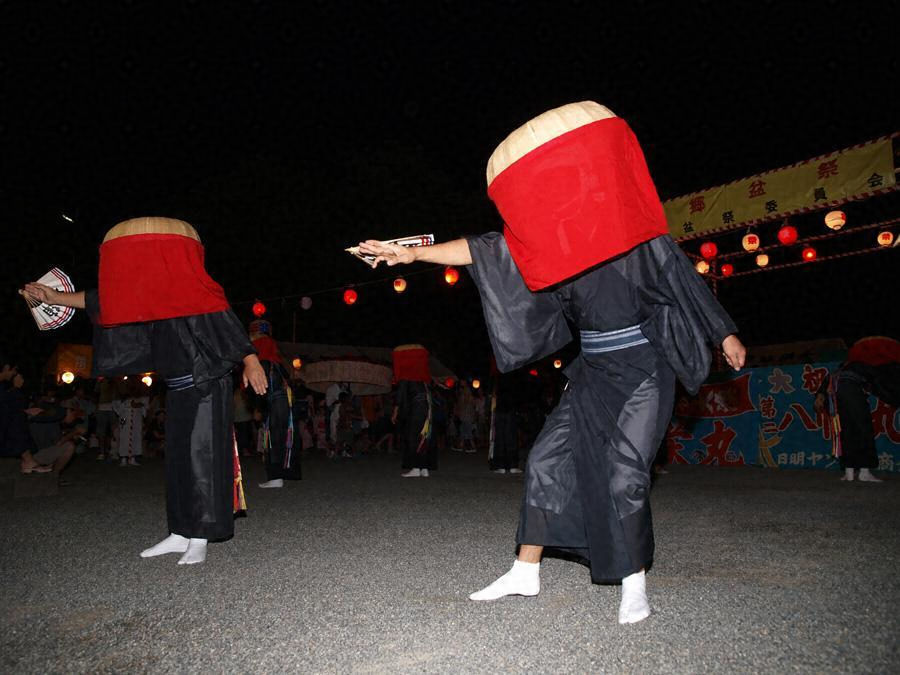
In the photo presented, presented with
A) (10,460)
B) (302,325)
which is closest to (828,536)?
(10,460)

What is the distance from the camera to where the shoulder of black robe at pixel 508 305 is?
3002mm

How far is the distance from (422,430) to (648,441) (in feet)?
24.7

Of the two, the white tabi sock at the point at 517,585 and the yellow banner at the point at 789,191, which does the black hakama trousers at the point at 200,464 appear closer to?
the white tabi sock at the point at 517,585

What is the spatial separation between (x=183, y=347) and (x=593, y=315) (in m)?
2.48

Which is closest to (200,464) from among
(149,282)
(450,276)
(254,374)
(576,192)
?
(254,374)

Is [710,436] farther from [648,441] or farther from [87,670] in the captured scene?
[87,670]

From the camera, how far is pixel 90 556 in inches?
154

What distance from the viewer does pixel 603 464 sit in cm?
276

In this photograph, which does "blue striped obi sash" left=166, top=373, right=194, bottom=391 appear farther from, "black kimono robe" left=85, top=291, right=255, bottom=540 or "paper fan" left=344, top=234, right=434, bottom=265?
"paper fan" left=344, top=234, right=434, bottom=265

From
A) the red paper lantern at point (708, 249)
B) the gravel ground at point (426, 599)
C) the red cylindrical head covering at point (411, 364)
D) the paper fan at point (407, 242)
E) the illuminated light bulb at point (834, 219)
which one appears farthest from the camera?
the red paper lantern at point (708, 249)

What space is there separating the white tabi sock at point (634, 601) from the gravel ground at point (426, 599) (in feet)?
0.19

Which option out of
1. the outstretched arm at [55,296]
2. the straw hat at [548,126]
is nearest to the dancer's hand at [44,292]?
the outstretched arm at [55,296]

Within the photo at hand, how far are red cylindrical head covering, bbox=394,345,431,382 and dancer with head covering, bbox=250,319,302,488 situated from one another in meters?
2.15

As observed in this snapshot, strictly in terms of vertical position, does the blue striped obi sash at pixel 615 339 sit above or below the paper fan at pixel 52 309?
below
